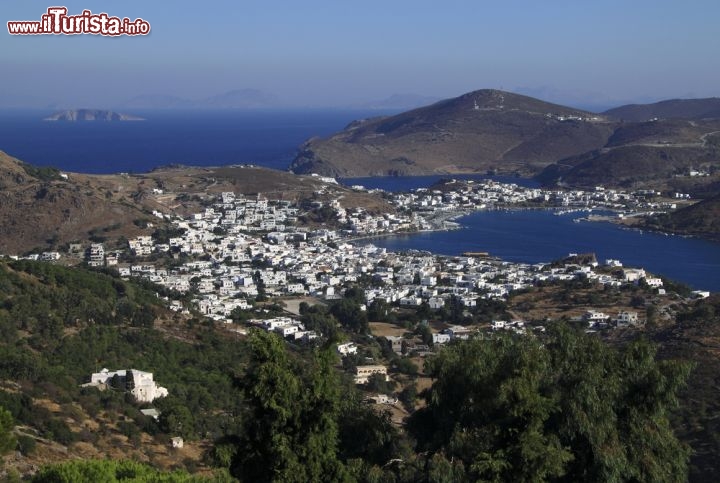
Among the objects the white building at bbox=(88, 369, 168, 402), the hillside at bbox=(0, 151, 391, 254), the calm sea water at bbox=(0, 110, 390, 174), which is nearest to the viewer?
the white building at bbox=(88, 369, 168, 402)

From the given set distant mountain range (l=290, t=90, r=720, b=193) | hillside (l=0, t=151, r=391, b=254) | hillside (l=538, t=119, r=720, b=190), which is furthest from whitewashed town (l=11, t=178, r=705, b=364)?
distant mountain range (l=290, t=90, r=720, b=193)

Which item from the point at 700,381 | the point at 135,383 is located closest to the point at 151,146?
the point at 135,383

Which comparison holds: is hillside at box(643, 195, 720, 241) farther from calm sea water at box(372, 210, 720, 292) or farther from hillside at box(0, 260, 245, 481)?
hillside at box(0, 260, 245, 481)

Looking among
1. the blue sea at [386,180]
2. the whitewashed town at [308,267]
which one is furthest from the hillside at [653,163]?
the whitewashed town at [308,267]

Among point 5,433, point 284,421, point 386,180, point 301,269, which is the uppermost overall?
point 284,421

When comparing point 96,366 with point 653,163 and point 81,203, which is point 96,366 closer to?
point 81,203

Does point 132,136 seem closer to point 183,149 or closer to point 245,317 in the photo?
point 183,149
